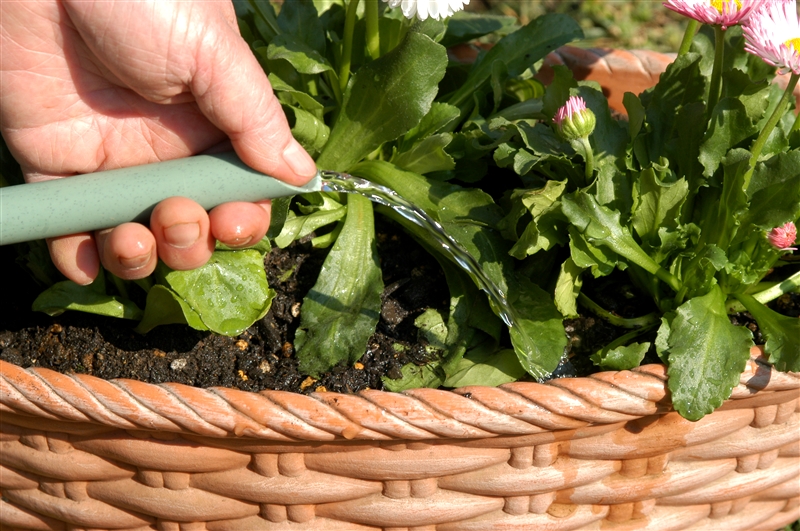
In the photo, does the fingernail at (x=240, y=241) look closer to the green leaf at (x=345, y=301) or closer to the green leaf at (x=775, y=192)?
the green leaf at (x=345, y=301)

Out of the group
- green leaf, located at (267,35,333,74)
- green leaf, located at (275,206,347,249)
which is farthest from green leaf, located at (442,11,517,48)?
green leaf, located at (275,206,347,249)

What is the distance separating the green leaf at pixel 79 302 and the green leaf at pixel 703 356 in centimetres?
99

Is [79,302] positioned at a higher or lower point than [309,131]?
lower

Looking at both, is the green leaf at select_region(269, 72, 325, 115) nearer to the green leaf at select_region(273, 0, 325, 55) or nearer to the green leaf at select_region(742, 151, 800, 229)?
the green leaf at select_region(273, 0, 325, 55)

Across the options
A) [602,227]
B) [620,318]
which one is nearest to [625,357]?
[620,318]

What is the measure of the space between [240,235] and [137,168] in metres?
0.19

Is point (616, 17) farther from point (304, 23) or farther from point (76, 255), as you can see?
point (76, 255)

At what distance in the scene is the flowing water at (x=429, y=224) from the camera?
5.09ft

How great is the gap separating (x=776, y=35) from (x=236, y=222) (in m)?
0.92

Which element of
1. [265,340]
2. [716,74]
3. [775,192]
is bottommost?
[265,340]

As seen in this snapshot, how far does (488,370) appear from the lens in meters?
1.57

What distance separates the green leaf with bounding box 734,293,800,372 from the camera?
4.44ft

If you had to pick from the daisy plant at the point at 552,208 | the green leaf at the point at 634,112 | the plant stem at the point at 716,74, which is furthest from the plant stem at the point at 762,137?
the green leaf at the point at 634,112

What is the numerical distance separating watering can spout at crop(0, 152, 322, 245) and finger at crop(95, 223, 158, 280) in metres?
0.03
